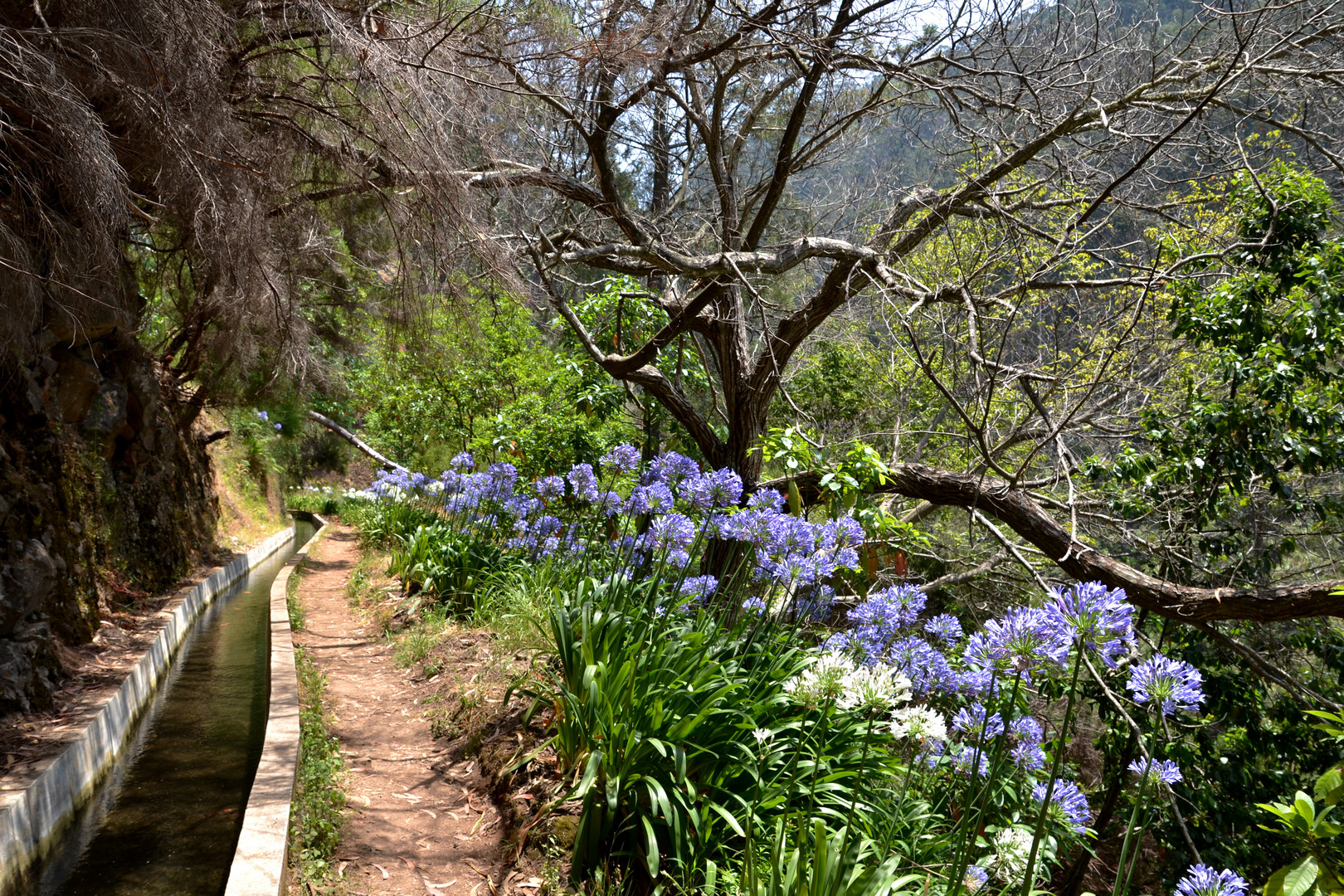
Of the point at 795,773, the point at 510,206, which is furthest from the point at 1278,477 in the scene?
the point at 510,206

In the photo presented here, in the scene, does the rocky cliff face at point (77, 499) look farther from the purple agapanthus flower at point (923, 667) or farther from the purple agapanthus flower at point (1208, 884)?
the purple agapanthus flower at point (1208, 884)

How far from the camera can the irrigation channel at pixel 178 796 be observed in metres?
3.44

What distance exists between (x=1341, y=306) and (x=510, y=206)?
642 centimetres

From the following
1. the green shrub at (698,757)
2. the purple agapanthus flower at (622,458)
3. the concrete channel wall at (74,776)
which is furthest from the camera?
the purple agapanthus flower at (622,458)

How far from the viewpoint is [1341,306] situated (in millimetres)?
5000

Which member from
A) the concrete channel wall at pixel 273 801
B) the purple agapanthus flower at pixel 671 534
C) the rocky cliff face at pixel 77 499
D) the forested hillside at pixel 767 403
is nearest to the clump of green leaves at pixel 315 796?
the concrete channel wall at pixel 273 801

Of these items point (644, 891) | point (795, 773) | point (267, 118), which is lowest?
point (644, 891)

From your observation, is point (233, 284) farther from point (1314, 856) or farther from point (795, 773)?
point (1314, 856)

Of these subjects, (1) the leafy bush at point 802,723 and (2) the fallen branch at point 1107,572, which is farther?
(2) the fallen branch at point 1107,572

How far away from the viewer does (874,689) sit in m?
2.17

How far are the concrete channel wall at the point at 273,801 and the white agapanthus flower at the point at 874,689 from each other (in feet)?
7.27

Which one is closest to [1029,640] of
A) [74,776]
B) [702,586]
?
[702,586]

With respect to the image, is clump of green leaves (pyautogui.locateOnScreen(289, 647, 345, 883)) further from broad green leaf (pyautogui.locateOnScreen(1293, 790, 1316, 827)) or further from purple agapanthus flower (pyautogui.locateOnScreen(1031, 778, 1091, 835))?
broad green leaf (pyautogui.locateOnScreen(1293, 790, 1316, 827))

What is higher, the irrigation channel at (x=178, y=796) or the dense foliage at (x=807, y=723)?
the dense foliage at (x=807, y=723)
